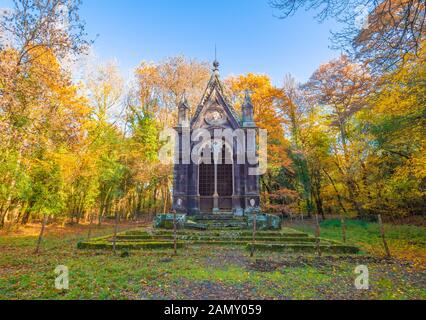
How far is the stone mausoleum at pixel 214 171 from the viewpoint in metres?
15.1

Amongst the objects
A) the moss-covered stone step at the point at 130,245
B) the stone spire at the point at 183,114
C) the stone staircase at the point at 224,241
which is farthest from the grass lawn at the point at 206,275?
the stone spire at the point at 183,114

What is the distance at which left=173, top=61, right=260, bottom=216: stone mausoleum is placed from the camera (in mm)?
15078

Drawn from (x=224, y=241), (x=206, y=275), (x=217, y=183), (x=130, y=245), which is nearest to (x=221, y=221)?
(x=217, y=183)

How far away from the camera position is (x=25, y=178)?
12672mm

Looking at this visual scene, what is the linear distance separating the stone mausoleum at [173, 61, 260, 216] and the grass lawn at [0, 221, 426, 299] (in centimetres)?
565

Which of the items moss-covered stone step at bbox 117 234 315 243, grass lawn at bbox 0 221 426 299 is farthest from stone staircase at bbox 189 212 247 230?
grass lawn at bbox 0 221 426 299

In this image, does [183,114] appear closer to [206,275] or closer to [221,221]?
[221,221]

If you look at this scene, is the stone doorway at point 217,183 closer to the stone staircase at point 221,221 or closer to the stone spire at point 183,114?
the stone staircase at point 221,221

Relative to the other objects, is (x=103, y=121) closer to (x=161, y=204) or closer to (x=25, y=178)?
(x=25, y=178)

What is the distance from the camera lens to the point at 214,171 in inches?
626

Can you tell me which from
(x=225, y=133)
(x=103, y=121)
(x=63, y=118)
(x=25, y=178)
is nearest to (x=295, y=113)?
(x=225, y=133)

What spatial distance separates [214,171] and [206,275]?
10.0m

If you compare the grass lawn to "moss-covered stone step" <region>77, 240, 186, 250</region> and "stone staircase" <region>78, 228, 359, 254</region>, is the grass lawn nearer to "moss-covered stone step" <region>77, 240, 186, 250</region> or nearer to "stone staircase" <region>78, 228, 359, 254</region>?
"moss-covered stone step" <region>77, 240, 186, 250</region>

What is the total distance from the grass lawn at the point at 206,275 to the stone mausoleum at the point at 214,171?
18.5ft
